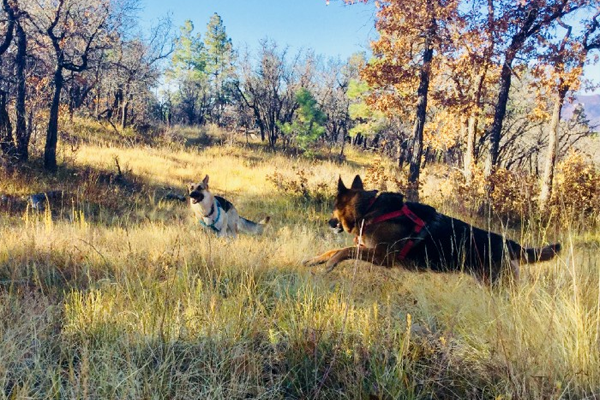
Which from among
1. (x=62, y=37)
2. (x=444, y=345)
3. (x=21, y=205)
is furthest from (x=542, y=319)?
(x=62, y=37)

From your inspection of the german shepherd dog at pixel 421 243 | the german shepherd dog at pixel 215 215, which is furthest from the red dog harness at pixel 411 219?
the german shepherd dog at pixel 215 215

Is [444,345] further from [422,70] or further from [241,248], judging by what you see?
[422,70]

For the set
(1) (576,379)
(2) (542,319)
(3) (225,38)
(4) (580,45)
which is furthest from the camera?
(3) (225,38)

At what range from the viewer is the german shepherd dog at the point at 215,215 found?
6184mm

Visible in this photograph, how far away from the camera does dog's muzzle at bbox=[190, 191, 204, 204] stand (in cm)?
619

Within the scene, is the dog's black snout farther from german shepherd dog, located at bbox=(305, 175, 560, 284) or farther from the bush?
the bush

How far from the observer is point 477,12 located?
28.5ft

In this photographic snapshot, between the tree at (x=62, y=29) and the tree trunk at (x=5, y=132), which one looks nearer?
the tree trunk at (x=5, y=132)

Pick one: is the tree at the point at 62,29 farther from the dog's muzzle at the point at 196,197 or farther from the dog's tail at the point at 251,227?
the dog's tail at the point at 251,227

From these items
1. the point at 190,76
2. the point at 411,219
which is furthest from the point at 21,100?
the point at 190,76

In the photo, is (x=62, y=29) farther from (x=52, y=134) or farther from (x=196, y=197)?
(x=196, y=197)

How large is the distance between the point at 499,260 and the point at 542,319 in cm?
129

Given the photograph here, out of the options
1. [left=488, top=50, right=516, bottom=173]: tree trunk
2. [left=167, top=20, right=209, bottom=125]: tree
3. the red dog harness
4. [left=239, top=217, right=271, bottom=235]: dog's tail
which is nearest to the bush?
[left=488, top=50, right=516, bottom=173]: tree trunk

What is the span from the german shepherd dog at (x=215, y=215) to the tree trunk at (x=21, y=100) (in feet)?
20.8
